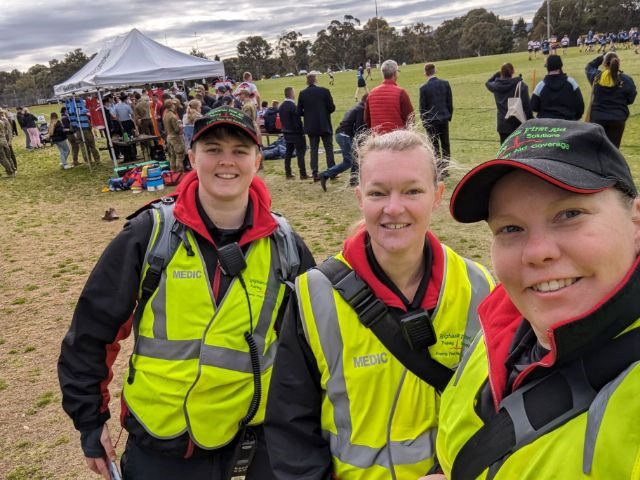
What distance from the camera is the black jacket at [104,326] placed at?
6.96 feet

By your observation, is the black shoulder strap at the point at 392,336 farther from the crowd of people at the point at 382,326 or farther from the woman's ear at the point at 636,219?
the woman's ear at the point at 636,219

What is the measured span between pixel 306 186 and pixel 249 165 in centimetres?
864

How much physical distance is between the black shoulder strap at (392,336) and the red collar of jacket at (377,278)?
0.16 feet

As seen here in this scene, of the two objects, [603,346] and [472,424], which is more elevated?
[603,346]

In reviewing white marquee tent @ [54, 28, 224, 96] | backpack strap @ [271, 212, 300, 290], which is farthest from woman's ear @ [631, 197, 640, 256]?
white marquee tent @ [54, 28, 224, 96]

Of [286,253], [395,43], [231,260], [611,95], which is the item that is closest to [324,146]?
[611,95]

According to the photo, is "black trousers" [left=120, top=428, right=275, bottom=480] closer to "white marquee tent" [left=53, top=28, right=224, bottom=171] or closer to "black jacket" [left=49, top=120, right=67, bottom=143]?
"white marquee tent" [left=53, top=28, right=224, bottom=171]

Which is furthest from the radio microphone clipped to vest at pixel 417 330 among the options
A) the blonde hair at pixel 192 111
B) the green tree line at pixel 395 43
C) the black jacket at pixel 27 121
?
the green tree line at pixel 395 43

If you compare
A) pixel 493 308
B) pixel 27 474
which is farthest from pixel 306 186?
pixel 493 308

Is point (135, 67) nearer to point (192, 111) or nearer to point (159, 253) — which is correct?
point (192, 111)

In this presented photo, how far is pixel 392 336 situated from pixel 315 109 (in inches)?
363

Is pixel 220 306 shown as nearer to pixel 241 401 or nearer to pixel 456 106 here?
pixel 241 401

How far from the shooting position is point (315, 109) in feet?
34.1

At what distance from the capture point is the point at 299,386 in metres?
1.67
